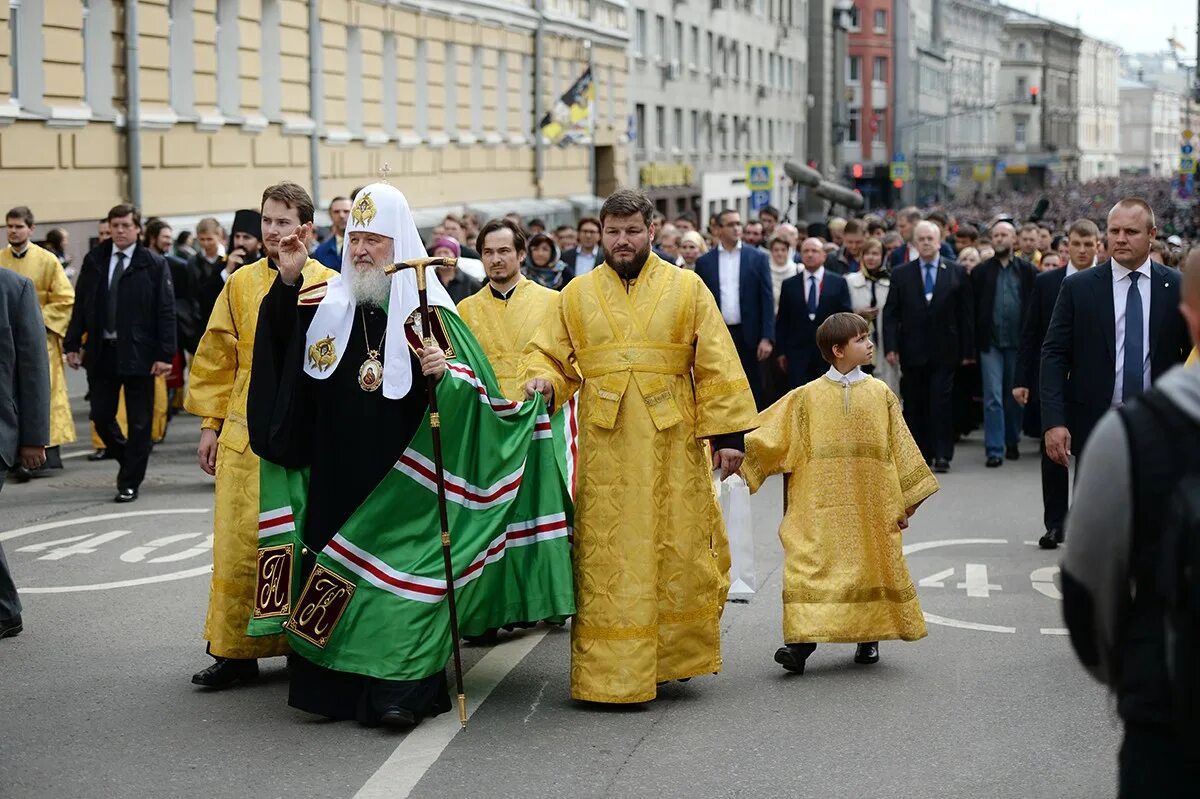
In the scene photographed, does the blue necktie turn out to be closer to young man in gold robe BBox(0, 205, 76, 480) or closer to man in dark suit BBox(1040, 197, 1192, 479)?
man in dark suit BBox(1040, 197, 1192, 479)

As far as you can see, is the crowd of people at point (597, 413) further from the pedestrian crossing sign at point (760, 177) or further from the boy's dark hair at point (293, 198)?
the pedestrian crossing sign at point (760, 177)

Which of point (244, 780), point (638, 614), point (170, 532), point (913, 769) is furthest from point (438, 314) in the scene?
point (170, 532)

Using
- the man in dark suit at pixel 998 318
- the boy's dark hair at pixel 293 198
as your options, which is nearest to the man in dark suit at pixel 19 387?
the boy's dark hair at pixel 293 198

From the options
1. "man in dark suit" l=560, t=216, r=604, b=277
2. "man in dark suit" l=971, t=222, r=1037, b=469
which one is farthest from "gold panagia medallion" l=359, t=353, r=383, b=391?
"man in dark suit" l=971, t=222, r=1037, b=469

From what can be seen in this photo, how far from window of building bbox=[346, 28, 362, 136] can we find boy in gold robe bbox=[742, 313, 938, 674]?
23.2m

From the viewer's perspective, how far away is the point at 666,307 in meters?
7.49

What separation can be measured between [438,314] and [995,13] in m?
137

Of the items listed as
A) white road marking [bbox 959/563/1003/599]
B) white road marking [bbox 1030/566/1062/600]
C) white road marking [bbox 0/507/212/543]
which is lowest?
white road marking [bbox 1030/566/1062/600]

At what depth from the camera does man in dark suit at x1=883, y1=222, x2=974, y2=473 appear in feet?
51.2

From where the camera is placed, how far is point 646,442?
7410 millimetres

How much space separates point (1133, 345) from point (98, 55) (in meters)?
17.0

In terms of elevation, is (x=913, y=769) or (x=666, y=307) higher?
(x=666, y=307)

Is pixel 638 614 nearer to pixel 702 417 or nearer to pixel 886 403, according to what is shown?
pixel 702 417

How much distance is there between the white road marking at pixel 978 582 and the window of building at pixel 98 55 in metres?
14.9
